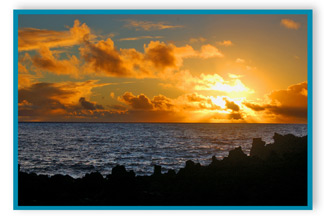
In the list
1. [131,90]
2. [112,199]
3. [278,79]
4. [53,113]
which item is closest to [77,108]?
[53,113]

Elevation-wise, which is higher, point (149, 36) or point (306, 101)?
point (149, 36)

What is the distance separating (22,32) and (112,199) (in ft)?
17.0

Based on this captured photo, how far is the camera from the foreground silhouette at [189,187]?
920cm

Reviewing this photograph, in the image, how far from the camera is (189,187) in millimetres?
9445

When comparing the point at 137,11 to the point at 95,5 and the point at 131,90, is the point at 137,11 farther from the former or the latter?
the point at 131,90

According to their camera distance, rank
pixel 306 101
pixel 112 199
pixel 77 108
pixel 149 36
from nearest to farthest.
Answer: pixel 112 199 < pixel 306 101 < pixel 149 36 < pixel 77 108

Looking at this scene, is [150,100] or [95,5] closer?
[95,5]

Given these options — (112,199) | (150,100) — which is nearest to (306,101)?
(150,100)

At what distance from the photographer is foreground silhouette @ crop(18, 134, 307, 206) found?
9.20 m

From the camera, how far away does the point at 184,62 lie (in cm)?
1164

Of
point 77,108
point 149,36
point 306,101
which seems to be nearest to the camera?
point 306,101

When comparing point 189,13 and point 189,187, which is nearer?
point 189,187

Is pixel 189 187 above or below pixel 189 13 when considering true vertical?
below

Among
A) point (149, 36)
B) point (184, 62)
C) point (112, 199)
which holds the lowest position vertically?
point (112, 199)
